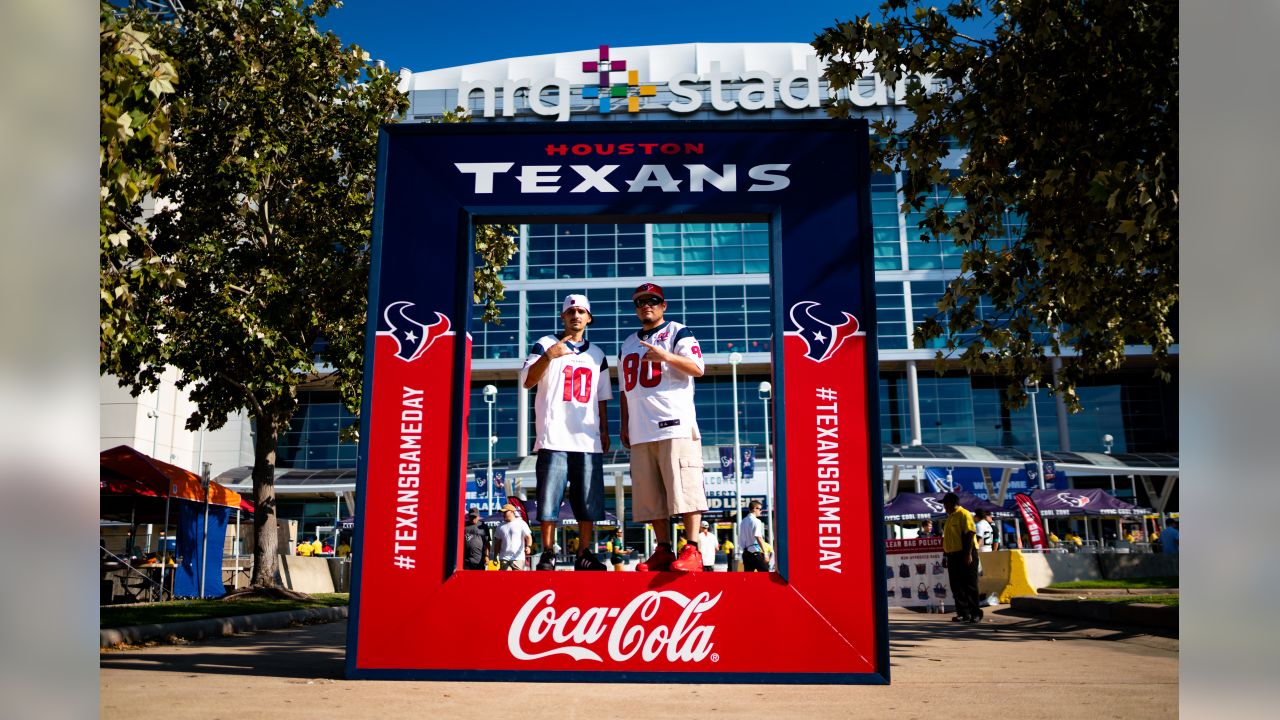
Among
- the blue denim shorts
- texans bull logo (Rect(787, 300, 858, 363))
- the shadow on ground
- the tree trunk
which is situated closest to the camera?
texans bull logo (Rect(787, 300, 858, 363))

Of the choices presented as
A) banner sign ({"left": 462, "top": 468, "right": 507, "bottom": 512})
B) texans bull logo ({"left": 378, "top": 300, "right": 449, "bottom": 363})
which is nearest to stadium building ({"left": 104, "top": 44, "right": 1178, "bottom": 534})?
banner sign ({"left": 462, "top": 468, "right": 507, "bottom": 512})

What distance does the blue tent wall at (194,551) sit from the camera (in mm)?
21531

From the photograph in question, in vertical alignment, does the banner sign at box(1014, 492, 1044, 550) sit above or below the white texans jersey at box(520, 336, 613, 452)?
below

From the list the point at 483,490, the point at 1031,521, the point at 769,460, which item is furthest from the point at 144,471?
the point at 1031,521

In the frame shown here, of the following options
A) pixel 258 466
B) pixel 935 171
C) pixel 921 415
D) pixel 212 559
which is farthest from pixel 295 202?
pixel 921 415

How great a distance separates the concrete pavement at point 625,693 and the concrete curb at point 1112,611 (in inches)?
143

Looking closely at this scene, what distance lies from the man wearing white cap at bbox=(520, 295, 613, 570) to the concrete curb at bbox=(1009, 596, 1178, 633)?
7660mm

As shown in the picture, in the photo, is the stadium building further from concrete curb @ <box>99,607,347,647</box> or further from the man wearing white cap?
the man wearing white cap

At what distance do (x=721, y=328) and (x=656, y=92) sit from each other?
16.6m

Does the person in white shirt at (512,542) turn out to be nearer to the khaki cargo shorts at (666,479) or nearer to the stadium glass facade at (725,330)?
the khaki cargo shorts at (666,479)

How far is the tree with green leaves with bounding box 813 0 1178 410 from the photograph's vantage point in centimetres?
859
